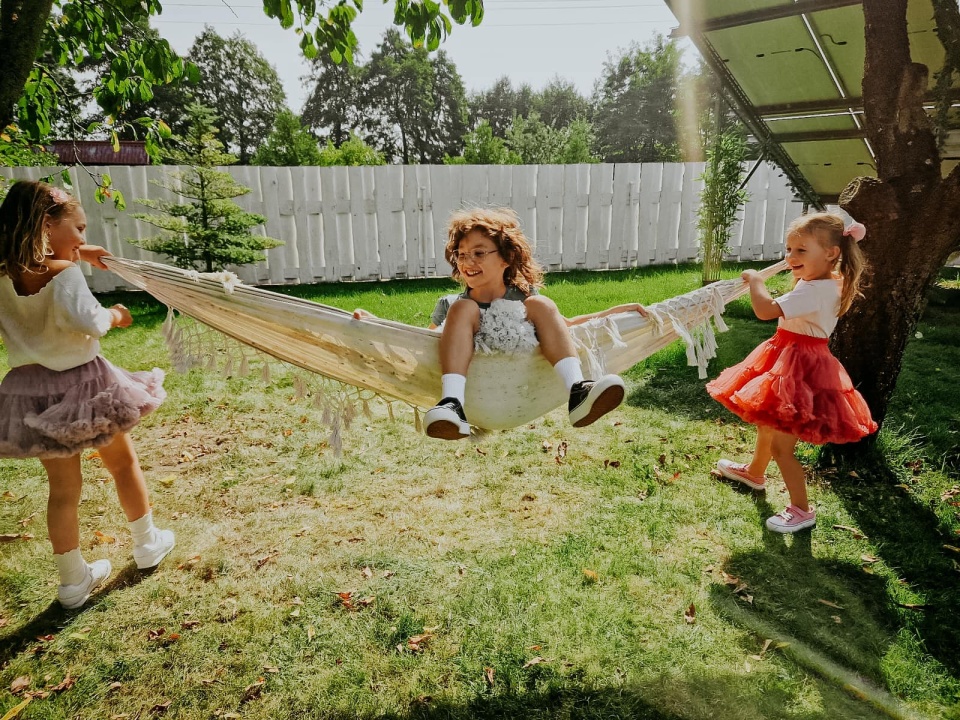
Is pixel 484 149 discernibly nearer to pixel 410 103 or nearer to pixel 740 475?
pixel 740 475

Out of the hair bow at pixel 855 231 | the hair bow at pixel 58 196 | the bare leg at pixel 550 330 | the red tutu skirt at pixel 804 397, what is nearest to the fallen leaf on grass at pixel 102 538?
the hair bow at pixel 58 196

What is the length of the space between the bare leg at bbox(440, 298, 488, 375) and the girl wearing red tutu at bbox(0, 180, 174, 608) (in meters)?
1.00

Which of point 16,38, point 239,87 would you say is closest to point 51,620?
point 16,38

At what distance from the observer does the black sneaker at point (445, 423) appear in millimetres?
1595

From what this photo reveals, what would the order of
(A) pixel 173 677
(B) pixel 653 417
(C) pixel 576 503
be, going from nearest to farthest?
(A) pixel 173 677 < (C) pixel 576 503 < (B) pixel 653 417

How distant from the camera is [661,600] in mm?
1894

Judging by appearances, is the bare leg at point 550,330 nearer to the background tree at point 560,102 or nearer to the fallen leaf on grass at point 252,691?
the fallen leaf on grass at point 252,691

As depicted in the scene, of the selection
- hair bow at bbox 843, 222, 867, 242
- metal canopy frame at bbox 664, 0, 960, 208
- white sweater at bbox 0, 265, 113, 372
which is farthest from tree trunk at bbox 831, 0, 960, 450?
white sweater at bbox 0, 265, 113, 372

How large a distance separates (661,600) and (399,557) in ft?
3.15

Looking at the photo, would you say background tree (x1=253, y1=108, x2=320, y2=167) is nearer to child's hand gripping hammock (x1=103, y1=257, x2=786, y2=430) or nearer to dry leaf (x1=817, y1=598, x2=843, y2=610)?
child's hand gripping hammock (x1=103, y1=257, x2=786, y2=430)

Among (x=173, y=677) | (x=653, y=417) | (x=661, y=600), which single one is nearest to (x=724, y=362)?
(x=653, y=417)

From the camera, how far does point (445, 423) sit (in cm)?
160

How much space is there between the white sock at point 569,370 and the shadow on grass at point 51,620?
5.55 ft

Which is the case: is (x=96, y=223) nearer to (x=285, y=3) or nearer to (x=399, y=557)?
(x=285, y=3)
